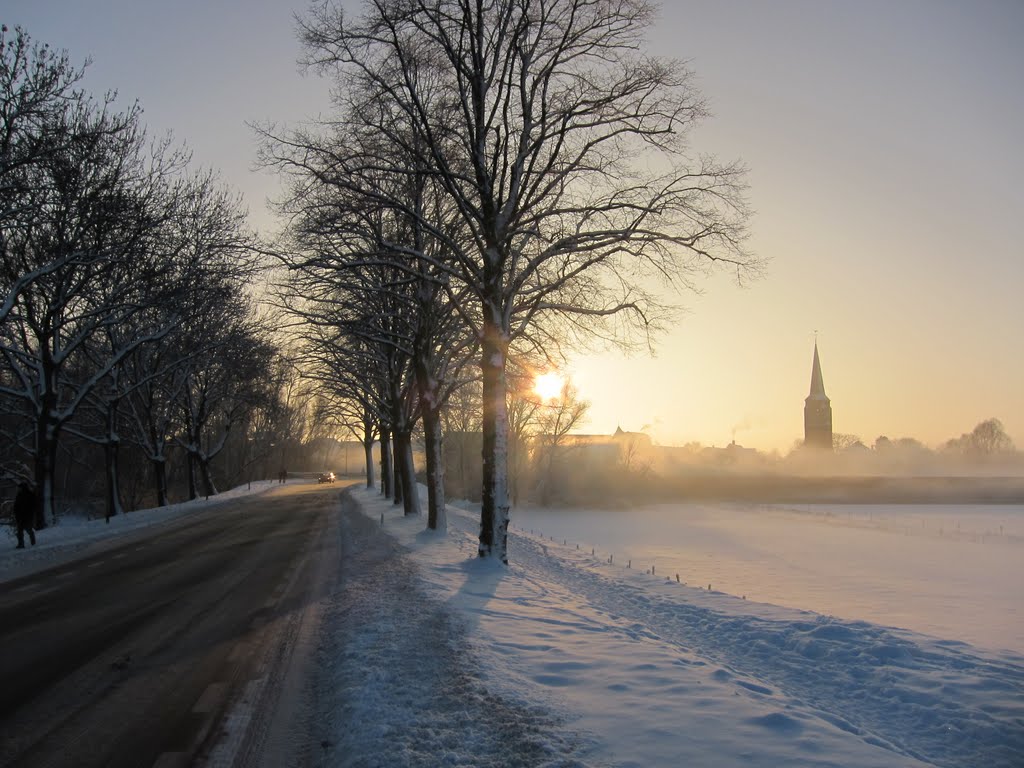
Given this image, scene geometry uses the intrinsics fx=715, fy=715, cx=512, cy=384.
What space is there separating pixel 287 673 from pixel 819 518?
5818cm

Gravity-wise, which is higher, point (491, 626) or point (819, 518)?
point (491, 626)

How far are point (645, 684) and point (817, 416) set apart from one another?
147 metres

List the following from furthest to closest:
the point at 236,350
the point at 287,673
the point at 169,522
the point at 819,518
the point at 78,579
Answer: the point at 819,518
the point at 236,350
the point at 169,522
the point at 78,579
the point at 287,673

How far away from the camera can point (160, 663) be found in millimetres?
→ 7258

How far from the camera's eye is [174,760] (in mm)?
4828

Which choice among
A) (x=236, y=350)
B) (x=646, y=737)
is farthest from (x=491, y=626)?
(x=236, y=350)

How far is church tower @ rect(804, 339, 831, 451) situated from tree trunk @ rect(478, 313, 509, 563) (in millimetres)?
139127

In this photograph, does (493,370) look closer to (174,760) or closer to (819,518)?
(174,760)

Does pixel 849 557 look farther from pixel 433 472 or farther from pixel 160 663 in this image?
pixel 160 663

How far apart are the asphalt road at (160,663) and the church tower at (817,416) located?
141 meters

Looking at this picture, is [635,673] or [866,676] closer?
[635,673]

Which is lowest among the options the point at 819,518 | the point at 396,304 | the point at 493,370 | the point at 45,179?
the point at 819,518

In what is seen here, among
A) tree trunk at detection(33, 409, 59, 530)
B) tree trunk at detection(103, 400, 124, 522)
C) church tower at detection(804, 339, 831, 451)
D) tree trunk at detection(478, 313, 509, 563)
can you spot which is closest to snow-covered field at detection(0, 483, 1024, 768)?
tree trunk at detection(478, 313, 509, 563)

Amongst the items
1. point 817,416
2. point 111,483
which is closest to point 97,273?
point 111,483
